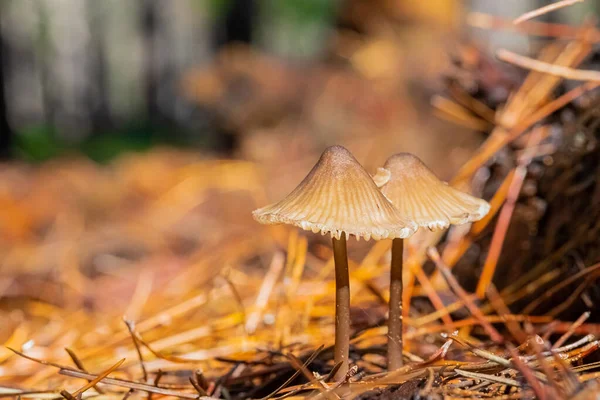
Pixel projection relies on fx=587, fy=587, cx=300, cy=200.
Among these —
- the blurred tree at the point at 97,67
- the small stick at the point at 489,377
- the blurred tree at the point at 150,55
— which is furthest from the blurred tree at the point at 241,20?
the small stick at the point at 489,377

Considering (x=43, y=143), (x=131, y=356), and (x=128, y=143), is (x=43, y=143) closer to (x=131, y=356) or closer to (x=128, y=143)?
(x=128, y=143)

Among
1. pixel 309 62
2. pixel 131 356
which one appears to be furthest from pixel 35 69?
pixel 131 356

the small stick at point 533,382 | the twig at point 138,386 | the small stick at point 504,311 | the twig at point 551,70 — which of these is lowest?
the twig at point 138,386

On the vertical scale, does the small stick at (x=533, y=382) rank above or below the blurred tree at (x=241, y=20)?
below

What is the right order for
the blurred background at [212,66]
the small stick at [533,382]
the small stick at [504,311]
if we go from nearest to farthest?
the small stick at [533,382] → the small stick at [504,311] → the blurred background at [212,66]

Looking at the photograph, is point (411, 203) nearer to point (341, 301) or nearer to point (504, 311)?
point (341, 301)

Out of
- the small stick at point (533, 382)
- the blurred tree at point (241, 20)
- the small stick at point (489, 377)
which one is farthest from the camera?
the blurred tree at point (241, 20)

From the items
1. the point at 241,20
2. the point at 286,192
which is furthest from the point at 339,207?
the point at 241,20

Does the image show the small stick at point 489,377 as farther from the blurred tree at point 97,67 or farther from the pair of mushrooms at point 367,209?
the blurred tree at point 97,67
